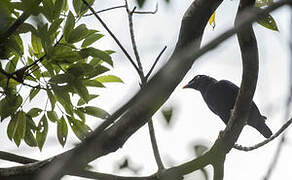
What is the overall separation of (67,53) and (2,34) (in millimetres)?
448

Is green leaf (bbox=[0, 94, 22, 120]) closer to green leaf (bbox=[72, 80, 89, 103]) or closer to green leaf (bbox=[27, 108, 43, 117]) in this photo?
green leaf (bbox=[27, 108, 43, 117])

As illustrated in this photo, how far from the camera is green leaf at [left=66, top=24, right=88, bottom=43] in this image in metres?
2.80

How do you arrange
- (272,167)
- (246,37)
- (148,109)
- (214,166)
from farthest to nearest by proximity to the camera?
(214,166) → (246,37) → (148,109) → (272,167)

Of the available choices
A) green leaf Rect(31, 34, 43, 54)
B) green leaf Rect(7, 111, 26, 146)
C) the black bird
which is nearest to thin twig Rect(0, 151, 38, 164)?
green leaf Rect(7, 111, 26, 146)

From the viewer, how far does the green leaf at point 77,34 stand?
2805 mm

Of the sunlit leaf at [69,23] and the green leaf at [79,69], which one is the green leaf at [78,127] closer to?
the green leaf at [79,69]

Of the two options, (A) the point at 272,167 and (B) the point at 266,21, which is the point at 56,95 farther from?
(A) the point at 272,167

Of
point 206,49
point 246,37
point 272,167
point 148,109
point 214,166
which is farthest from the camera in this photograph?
point 214,166

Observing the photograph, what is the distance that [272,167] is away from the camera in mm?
1445

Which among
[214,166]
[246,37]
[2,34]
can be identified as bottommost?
[214,166]

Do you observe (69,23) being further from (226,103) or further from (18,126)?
(226,103)

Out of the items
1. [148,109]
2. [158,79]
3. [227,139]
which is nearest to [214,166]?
[227,139]

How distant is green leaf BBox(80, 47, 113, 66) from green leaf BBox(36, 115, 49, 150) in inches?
25.5

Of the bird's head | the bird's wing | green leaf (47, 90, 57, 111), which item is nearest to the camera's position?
green leaf (47, 90, 57, 111)
